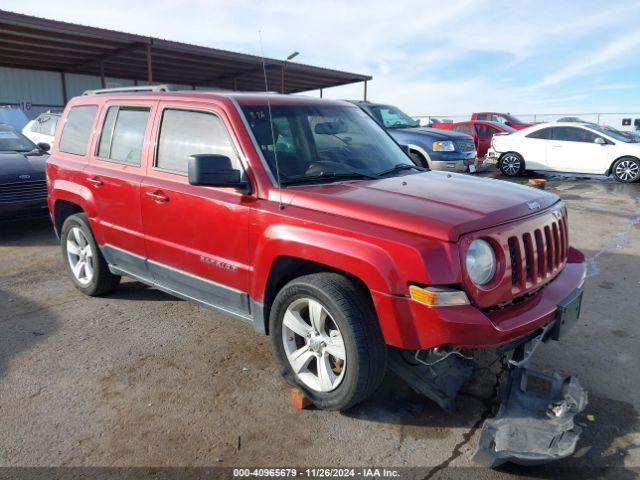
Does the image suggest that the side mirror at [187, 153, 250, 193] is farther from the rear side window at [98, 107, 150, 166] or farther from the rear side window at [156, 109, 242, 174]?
the rear side window at [98, 107, 150, 166]

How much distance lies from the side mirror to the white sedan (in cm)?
1244

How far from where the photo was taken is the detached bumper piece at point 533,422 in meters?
2.53

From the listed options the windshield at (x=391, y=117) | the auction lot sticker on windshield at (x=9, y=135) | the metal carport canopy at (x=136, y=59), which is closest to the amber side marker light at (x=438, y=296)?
the auction lot sticker on windshield at (x=9, y=135)

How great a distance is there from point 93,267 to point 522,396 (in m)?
3.82

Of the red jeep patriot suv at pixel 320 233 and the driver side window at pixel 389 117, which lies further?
the driver side window at pixel 389 117

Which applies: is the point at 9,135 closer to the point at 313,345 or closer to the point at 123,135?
the point at 123,135

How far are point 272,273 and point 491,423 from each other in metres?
1.50

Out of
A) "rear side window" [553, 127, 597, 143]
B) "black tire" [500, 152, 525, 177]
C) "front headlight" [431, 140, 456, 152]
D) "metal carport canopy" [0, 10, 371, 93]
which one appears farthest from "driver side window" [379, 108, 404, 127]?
"metal carport canopy" [0, 10, 371, 93]

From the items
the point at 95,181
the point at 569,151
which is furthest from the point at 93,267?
the point at 569,151

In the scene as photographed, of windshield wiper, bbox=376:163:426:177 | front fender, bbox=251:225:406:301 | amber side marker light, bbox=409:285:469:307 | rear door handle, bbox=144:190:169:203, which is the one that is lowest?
amber side marker light, bbox=409:285:469:307

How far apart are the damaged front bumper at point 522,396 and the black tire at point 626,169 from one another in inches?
450

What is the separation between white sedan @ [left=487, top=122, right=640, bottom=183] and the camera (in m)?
12.7

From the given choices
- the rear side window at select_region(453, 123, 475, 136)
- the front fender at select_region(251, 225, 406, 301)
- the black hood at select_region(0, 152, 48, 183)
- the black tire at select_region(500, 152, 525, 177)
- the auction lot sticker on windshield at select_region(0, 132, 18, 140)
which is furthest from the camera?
the rear side window at select_region(453, 123, 475, 136)

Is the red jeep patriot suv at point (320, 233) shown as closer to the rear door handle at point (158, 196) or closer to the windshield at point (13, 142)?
the rear door handle at point (158, 196)
